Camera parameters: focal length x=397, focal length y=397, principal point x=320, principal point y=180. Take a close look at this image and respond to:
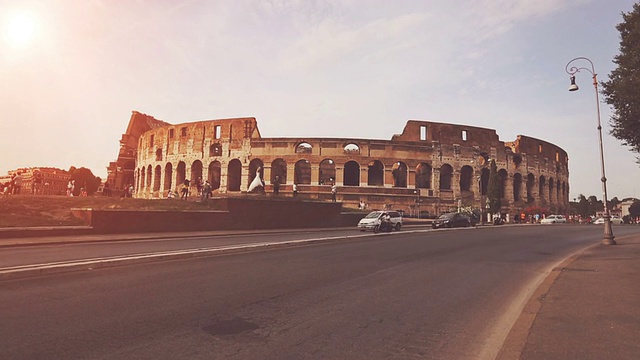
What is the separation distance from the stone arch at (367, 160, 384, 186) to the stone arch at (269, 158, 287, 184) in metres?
9.82

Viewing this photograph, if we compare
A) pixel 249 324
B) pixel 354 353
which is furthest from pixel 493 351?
pixel 249 324

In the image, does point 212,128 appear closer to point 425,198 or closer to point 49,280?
point 425,198

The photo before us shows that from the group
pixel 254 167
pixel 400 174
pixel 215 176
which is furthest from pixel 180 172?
pixel 400 174

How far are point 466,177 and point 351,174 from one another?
48.8ft

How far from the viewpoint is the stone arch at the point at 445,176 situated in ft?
159

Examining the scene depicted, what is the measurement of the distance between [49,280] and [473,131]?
49.0 meters

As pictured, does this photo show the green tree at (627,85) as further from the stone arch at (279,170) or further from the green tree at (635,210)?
the green tree at (635,210)

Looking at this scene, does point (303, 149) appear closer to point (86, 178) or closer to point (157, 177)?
point (157, 177)

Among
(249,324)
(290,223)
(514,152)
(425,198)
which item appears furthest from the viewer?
(514,152)

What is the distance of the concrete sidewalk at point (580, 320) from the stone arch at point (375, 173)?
124 feet

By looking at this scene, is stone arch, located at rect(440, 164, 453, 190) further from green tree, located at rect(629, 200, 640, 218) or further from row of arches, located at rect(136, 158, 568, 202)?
green tree, located at rect(629, 200, 640, 218)

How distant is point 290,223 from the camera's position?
27453 mm

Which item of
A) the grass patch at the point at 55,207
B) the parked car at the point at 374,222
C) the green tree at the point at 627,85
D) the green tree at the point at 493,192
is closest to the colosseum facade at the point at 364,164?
the green tree at the point at 493,192

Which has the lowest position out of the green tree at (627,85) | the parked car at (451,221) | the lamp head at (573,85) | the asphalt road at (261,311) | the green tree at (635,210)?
the asphalt road at (261,311)
